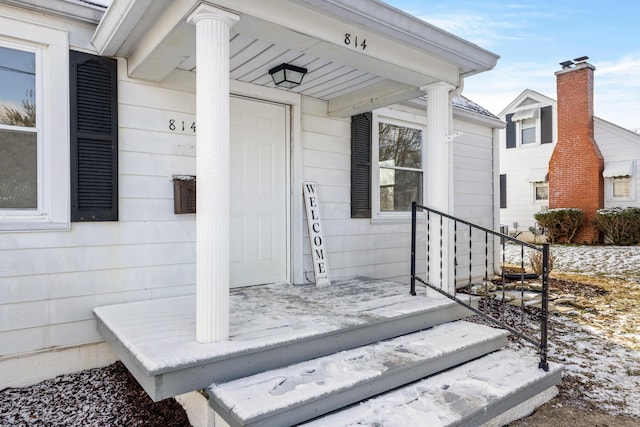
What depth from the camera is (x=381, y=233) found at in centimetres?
488

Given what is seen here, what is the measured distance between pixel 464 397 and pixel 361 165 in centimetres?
293

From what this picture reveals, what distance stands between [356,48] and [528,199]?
44.4ft

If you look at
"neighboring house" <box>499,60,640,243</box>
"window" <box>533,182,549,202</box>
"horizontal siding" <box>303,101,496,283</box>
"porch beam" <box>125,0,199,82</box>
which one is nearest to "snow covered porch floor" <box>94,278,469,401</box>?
"horizontal siding" <box>303,101,496,283</box>

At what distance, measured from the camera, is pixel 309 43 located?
2.64 metres

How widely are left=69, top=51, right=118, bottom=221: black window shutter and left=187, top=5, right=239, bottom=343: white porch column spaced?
46.9 inches

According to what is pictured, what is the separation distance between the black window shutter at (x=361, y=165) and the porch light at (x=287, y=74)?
129 centimetres

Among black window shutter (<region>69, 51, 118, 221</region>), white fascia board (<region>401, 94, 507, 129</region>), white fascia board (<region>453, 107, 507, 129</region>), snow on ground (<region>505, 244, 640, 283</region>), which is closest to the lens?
black window shutter (<region>69, 51, 118, 221</region>)

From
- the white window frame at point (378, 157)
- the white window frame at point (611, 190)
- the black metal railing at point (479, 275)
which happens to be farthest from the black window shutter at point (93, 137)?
the white window frame at point (611, 190)

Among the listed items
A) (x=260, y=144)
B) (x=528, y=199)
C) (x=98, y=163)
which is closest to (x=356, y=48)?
(x=260, y=144)

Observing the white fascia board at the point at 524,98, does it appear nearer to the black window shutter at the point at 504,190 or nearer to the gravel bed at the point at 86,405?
the black window shutter at the point at 504,190

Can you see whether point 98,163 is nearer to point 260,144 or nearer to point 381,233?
point 260,144

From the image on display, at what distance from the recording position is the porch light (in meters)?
3.33

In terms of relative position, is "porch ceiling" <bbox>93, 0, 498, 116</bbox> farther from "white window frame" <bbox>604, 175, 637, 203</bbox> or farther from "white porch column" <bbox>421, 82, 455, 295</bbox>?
"white window frame" <bbox>604, 175, 637, 203</bbox>

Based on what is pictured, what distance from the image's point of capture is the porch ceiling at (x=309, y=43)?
2.40 metres
